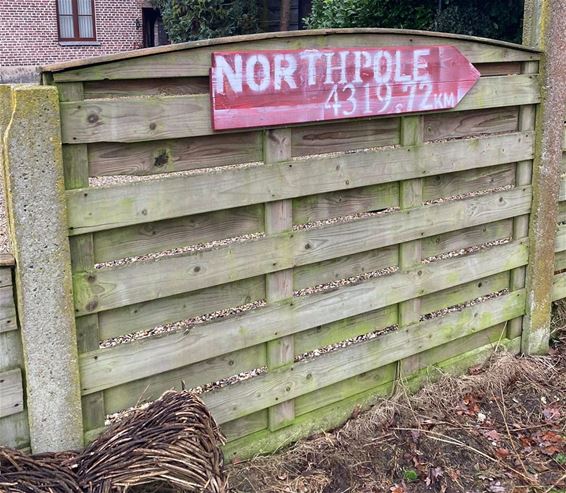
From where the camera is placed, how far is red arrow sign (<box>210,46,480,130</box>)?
117 inches

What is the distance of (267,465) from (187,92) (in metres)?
1.77

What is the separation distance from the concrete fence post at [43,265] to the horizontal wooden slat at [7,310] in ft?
0.13

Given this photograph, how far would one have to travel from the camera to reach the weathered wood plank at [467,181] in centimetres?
390

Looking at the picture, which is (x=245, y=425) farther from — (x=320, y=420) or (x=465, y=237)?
(x=465, y=237)

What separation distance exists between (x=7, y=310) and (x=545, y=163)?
326cm

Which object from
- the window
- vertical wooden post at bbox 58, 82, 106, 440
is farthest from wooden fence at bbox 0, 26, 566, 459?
the window

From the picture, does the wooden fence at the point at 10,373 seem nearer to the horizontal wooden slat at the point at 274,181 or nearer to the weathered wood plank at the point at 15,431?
the weathered wood plank at the point at 15,431

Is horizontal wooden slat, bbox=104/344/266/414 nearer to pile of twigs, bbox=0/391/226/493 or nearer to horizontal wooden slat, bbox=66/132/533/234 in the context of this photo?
pile of twigs, bbox=0/391/226/493

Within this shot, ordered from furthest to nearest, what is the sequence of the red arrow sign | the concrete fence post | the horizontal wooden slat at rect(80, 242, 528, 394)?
the red arrow sign < the horizontal wooden slat at rect(80, 242, 528, 394) < the concrete fence post

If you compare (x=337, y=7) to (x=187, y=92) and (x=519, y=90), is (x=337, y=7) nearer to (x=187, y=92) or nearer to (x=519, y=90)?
(x=519, y=90)

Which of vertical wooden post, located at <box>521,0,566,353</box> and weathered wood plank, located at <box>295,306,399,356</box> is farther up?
vertical wooden post, located at <box>521,0,566,353</box>

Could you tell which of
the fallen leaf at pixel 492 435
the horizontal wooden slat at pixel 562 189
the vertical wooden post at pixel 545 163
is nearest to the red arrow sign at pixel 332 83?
the vertical wooden post at pixel 545 163

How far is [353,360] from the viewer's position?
3.72 meters

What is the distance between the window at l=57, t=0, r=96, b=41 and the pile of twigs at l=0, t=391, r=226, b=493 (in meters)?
21.8
